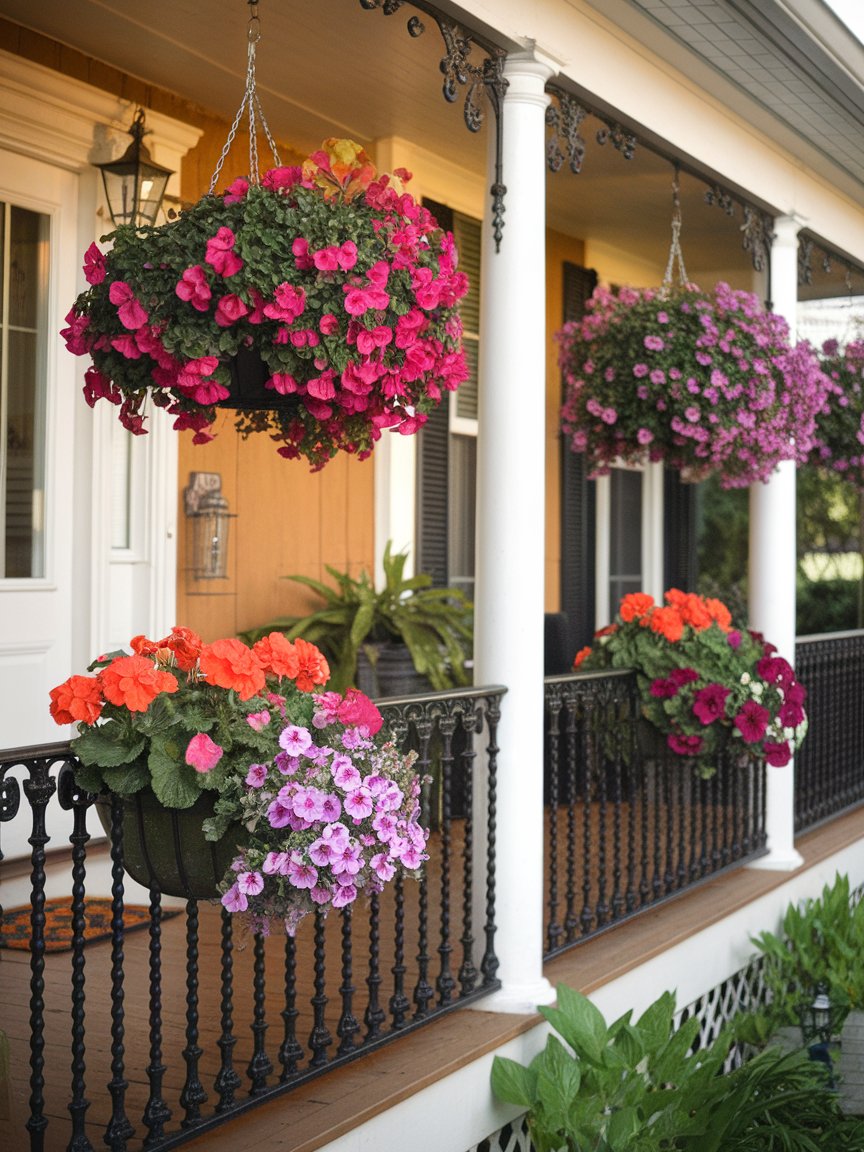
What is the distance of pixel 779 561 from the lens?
5.91m

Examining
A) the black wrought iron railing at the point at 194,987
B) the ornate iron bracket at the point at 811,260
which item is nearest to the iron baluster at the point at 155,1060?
the black wrought iron railing at the point at 194,987

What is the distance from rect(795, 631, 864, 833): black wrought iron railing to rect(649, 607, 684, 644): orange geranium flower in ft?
4.33

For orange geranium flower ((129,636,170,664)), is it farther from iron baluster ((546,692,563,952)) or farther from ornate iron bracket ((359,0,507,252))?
iron baluster ((546,692,563,952))

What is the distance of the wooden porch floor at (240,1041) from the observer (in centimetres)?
288

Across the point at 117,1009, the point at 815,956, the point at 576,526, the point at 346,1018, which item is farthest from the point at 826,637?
the point at 117,1009

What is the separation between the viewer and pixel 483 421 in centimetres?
393

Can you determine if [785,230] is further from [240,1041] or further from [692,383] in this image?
[240,1041]

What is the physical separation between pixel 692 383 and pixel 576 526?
278 centimetres

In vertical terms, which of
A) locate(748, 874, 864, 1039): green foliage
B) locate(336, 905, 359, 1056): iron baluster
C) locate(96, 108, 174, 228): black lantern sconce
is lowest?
locate(748, 874, 864, 1039): green foliage

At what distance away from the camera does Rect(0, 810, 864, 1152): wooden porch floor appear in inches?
113

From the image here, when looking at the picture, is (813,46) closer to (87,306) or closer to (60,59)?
(60,59)

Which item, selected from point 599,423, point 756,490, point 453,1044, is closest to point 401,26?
point 599,423

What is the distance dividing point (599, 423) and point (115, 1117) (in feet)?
10.8

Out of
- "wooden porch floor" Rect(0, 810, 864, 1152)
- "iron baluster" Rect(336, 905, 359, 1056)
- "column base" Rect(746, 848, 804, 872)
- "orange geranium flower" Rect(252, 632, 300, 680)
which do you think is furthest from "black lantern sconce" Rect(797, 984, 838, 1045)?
"orange geranium flower" Rect(252, 632, 300, 680)
